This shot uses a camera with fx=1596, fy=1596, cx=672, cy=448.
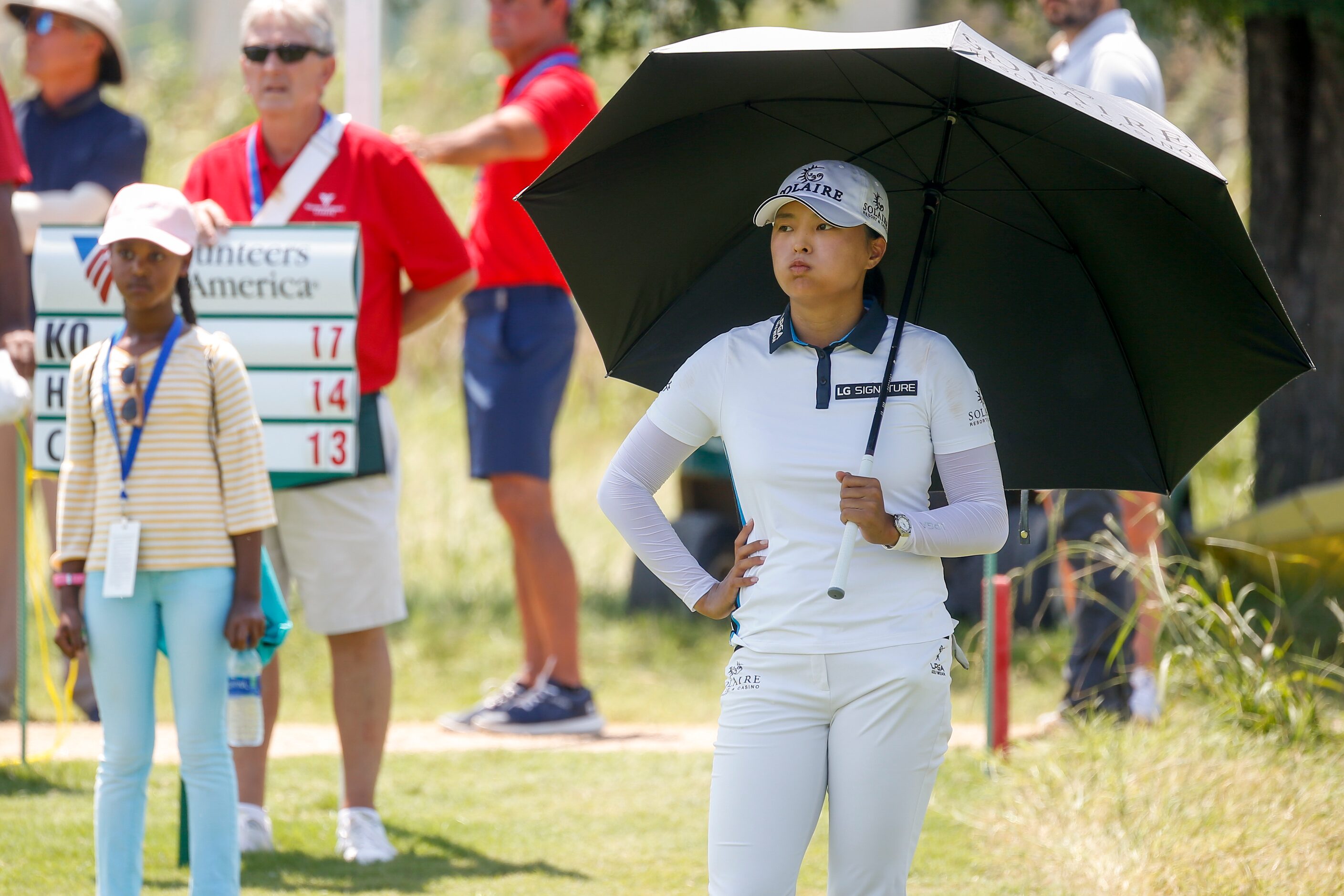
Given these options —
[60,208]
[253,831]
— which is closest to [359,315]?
[253,831]

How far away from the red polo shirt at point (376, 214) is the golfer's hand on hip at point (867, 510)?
2474 millimetres

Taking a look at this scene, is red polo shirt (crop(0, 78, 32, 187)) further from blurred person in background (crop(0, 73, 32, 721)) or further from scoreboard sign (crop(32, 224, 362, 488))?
scoreboard sign (crop(32, 224, 362, 488))

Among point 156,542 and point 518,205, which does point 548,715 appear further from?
point 156,542

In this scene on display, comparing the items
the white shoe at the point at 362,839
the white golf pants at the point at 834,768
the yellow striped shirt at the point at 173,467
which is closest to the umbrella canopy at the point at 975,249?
the white golf pants at the point at 834,768

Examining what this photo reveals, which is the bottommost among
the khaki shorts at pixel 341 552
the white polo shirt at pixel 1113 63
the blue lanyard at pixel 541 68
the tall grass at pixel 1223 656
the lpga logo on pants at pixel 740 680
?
the tall grass at pixel 1223 656

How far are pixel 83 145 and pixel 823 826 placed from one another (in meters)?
4.21

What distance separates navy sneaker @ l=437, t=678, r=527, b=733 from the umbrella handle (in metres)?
4.11

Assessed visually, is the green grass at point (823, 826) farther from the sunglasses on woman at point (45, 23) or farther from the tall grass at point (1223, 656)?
the sunglasses on woman at point (45, 23)

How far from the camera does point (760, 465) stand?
10.5 ft

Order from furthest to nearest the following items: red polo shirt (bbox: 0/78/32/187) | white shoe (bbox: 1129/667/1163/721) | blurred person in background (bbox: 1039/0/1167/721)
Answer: white shoe (bbox: 1129/667/1163/721) → blurred person in background (bbox: 1039/0/1167/721) → red polo shirt (bbox: 0/78/32/187)

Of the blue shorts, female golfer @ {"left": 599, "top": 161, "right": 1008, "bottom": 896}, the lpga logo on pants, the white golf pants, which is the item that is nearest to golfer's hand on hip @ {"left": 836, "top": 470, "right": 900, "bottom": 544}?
female golfer @ {"left": 599, "top": 161, "right": 1008, "bottom": 896}

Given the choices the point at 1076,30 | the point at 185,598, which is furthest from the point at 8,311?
the point at 1076,30

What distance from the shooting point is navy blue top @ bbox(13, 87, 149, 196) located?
6805 millimetres

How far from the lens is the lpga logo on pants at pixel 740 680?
3.18m
